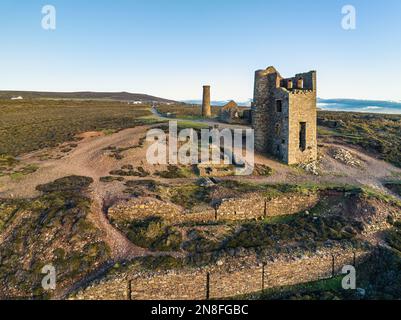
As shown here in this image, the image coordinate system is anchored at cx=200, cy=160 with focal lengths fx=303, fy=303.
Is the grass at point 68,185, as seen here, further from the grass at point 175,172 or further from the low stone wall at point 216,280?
the low stone wall at point 216,280

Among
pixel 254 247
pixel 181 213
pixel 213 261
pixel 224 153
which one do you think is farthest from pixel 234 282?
pixel 224 153

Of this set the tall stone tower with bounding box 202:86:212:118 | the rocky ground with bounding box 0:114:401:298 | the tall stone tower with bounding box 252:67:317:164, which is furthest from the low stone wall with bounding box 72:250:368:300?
the tall stone tower with bounding box 202:86:212:118

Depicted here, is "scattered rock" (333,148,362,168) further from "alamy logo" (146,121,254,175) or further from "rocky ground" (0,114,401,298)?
"alamy logo" (146,121,254,175)

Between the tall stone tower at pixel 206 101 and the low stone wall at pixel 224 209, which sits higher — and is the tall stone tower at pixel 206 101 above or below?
above

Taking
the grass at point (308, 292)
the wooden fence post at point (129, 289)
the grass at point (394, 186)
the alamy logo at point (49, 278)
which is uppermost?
the grass at point (394, 186)

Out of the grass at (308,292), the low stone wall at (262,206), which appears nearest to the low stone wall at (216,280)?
the grass at (308,292)

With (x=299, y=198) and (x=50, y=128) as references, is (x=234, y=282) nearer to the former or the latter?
(x=299, y=198)

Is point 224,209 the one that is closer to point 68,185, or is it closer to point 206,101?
point 68,185

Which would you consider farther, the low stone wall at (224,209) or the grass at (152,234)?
the low stone wall at (224,209)
